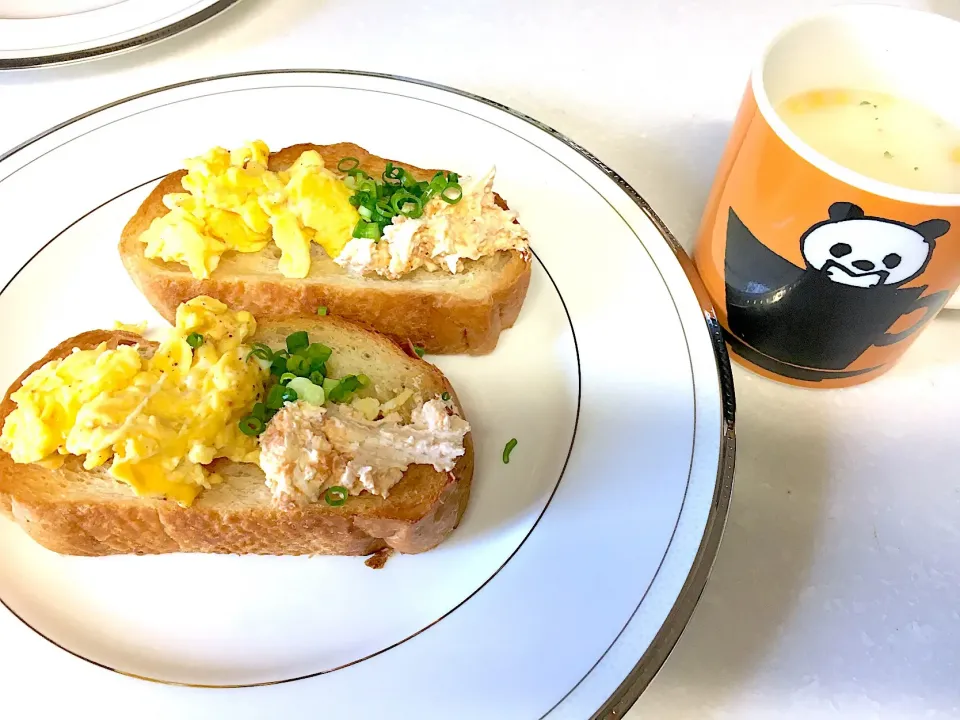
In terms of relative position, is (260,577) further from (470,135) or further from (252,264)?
(470,135)

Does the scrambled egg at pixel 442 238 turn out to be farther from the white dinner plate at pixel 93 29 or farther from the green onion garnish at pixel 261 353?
→ the white dinner plate at pixel 93 29

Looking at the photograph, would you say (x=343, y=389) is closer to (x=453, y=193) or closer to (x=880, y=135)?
(x=453, y=193)

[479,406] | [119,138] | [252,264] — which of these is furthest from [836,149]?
[119,138]

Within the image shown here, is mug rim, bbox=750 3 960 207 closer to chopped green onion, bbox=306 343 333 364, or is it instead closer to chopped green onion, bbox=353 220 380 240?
chopped green onion, bbox=353 220 380 240

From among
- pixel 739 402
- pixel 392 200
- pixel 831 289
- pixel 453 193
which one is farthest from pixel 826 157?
pixel 392 200

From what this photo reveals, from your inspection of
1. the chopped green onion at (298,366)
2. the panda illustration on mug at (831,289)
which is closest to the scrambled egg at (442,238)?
the chopped green onion at (298,366)

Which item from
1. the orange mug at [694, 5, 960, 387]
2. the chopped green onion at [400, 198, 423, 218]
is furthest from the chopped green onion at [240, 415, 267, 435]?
the orange mug at [694, 5, 960, 387]

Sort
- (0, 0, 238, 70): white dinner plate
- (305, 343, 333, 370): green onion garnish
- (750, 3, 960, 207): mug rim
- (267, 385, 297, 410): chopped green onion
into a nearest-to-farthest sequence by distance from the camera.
→ (750, 3, 960, 207): mug rim < (267, 385, 297, 410): chopped green onion < (305, 343, 333, 370): green onion garnish < (0, 0, 238, 70): white dinner plate
